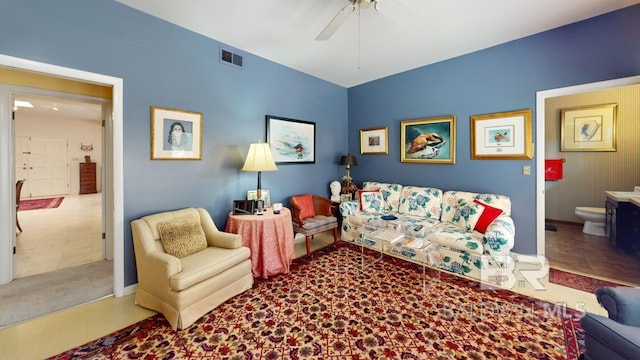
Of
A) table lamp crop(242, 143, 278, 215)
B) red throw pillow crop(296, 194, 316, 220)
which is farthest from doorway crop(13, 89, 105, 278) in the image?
red throw pillow crop(296, 194, 316, 220)

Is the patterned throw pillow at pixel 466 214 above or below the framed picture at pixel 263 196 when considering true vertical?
below

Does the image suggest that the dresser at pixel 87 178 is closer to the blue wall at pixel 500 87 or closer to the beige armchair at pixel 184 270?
the beige armchair at pixel 184 270

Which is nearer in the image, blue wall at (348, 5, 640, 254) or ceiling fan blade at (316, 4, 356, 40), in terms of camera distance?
ceiling fan blade at (316, 4, 356, 40)

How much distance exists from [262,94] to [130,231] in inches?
95.4

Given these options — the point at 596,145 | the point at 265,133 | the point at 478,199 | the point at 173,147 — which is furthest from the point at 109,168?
the point at 596,145

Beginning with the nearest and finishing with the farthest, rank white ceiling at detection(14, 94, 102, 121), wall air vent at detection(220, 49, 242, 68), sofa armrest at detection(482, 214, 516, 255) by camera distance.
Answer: sofa armrest at detection(482, 214, 516, 255)
wall air vent at detection(220, 49, 242, 68)
white ceiling at detection(14, 94, 102, 121)

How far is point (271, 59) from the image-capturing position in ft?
12.1

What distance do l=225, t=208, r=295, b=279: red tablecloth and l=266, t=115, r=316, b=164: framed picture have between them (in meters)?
1.27

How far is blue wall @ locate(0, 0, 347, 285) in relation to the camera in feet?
6.91

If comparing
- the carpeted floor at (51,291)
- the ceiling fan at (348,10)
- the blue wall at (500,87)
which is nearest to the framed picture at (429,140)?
the blue wall at (500,87)

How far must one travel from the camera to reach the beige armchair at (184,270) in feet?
6.47

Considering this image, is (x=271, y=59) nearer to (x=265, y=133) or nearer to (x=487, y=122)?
(x=265, y=133)

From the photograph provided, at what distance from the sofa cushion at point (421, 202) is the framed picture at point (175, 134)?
3.11 m

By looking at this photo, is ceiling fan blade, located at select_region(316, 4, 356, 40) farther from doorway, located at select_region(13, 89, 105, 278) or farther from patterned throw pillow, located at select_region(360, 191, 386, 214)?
doorway, located at select_region(13, 89, 105, 278)
